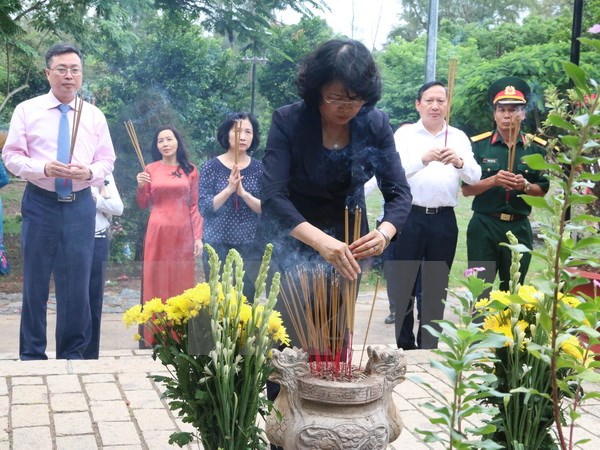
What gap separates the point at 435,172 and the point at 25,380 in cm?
258

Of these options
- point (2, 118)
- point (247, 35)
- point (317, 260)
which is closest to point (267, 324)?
point (317, 260)

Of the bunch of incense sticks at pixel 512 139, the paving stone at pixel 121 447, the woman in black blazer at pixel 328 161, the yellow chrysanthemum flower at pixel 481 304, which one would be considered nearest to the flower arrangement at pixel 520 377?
the yellow chrysanthemum flower at pixel 481 304

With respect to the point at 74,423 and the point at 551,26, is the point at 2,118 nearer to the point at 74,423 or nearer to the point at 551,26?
the point at 74,423

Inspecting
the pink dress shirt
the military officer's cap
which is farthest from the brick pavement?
the military officer's cap

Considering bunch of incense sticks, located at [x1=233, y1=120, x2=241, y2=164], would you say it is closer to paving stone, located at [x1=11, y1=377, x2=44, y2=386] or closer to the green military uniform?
the green military uniform

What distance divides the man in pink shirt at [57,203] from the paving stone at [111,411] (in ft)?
3.16

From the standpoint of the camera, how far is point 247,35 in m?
6.67

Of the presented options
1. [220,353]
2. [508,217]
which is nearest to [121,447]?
[220,353]

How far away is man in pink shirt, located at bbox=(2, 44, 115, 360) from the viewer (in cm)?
451

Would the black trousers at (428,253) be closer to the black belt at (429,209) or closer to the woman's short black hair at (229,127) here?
the black belt at (429,209)

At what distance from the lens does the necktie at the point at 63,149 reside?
4.50 metres

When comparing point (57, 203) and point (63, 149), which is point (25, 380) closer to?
point (57, 203)

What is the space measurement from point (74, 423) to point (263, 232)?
3.97 ft

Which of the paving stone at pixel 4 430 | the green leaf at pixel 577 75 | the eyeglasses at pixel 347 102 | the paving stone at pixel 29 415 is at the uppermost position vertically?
the eyeglasses at pixel 347 102
